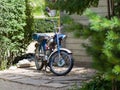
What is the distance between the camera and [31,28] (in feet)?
33.9

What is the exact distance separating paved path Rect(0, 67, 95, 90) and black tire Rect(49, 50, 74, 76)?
0.14 metres

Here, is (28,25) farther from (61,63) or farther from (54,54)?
(61,63)

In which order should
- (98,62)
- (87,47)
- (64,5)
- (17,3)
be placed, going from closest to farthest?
(98,62)
(87,47)
(64,5)
(17,3)

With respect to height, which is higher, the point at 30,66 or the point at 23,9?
the point at 23,9

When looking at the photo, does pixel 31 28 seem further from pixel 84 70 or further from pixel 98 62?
pixel 98 62

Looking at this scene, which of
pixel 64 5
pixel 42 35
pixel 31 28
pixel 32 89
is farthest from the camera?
pixel 31 28

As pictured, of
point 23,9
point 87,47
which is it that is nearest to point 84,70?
point 23,9

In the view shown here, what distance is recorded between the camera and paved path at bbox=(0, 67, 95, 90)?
7281mm

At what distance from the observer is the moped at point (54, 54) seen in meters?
8.41

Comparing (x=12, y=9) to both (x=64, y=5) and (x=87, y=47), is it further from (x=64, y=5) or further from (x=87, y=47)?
(x=87, y=47)

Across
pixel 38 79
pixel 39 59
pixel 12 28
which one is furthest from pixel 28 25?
pixel 38 79

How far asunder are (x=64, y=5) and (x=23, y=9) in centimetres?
490

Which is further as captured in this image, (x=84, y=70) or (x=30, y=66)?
(x=30, y=66)

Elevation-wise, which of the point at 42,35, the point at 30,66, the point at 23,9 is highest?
the point at 23,9
